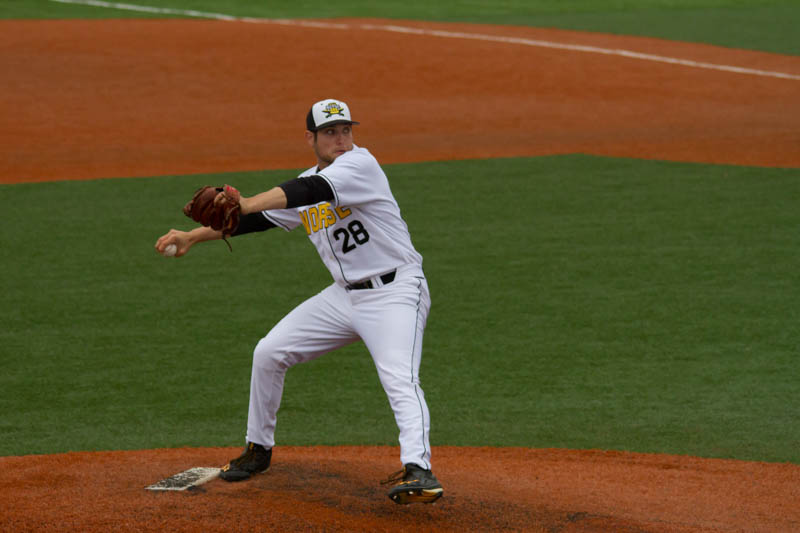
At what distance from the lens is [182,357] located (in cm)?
858

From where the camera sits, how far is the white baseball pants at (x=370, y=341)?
16.9ft

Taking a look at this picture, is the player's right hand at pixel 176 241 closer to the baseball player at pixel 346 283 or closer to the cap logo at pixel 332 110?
the baseball player at pixel 346 283

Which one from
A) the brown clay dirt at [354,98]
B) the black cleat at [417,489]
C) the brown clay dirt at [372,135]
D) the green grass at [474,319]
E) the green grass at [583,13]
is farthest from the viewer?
the green grass at [583,13]

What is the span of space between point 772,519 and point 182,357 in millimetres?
4703

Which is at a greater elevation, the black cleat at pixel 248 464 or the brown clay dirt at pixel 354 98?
the brown clay dirt at pixel 354 98

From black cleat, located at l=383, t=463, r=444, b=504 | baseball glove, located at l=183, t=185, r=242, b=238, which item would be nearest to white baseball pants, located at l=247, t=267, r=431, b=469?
black cleat, located at l=383, t=463, r=444, b=504

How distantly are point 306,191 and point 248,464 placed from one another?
147 cm

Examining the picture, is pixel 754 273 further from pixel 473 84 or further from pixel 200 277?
pixel 473 84

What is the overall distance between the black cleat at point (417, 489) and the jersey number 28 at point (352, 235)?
116 cm

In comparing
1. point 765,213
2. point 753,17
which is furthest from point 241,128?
point 753,17

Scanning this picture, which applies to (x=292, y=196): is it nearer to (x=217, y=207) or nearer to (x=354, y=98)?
(x=217, y=207)

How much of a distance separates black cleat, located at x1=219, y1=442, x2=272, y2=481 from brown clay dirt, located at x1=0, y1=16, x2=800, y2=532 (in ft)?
0.33

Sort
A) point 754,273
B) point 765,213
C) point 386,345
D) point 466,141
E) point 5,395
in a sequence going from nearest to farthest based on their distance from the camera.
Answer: point 386,345, point 5,395, point 754,273, point 765,213, point 466,141

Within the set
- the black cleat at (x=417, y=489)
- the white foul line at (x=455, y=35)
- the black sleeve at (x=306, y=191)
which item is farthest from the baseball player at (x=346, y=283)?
the white foul line at (x=455, y=35)
